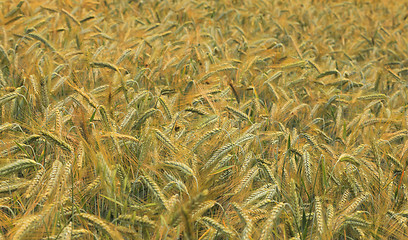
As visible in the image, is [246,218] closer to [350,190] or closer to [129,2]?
[350,190]

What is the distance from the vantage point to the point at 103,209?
179 cm

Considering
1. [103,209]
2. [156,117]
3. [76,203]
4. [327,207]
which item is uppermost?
[156,117]

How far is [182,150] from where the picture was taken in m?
1.87

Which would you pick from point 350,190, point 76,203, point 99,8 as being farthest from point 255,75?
point 99,8

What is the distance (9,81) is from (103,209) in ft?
4.72

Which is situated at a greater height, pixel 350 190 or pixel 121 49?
pixel 121 49

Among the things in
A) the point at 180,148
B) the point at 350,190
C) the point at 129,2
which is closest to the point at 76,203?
the point at 180,148

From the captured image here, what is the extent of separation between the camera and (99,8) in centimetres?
525

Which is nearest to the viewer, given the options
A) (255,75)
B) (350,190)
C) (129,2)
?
(350,190)

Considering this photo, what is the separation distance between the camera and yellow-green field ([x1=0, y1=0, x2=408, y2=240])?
4.99 feet

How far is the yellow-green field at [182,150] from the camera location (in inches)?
59.9

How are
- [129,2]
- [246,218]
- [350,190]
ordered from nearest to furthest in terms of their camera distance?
[246,218] < [350,190] < [129,2]

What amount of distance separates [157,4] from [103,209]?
14.7 ft

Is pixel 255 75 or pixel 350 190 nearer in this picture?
pixel 350 190
